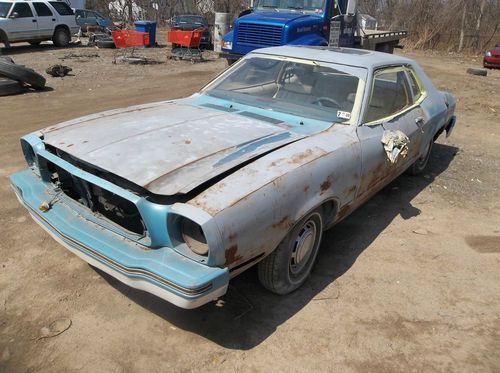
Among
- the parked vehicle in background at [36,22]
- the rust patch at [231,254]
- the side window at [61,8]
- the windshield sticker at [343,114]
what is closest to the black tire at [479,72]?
the windshield sticker at [343,114]

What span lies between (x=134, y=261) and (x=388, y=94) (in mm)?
2867

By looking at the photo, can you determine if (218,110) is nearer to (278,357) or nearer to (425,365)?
(278,357)

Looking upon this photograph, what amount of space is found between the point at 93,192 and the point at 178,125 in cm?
81

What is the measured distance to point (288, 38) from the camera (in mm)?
8859

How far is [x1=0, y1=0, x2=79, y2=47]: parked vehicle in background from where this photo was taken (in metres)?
15.7

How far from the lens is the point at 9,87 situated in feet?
30.3

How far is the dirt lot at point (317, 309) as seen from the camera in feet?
8.55

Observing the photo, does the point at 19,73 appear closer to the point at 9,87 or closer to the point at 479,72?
the point at 9,87

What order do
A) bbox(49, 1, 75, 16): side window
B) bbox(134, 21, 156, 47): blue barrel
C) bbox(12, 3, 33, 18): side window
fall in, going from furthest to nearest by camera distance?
bbox(134, 21, 156, 47): blue barrel < bbox(49, 1, 75, 16): side window < bbox(12, 3, 33, 18): side window

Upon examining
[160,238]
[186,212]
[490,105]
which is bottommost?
[490,105]

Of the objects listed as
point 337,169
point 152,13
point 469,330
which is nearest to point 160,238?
point 337,169

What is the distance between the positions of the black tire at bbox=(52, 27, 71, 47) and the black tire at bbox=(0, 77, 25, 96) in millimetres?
9315

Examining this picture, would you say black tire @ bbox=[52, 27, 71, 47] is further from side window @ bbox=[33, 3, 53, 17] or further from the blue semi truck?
the blue semi truck

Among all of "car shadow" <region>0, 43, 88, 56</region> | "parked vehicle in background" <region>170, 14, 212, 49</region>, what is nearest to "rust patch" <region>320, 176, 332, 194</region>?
"car shadow" <region>0, 43, 88, 56</region>
